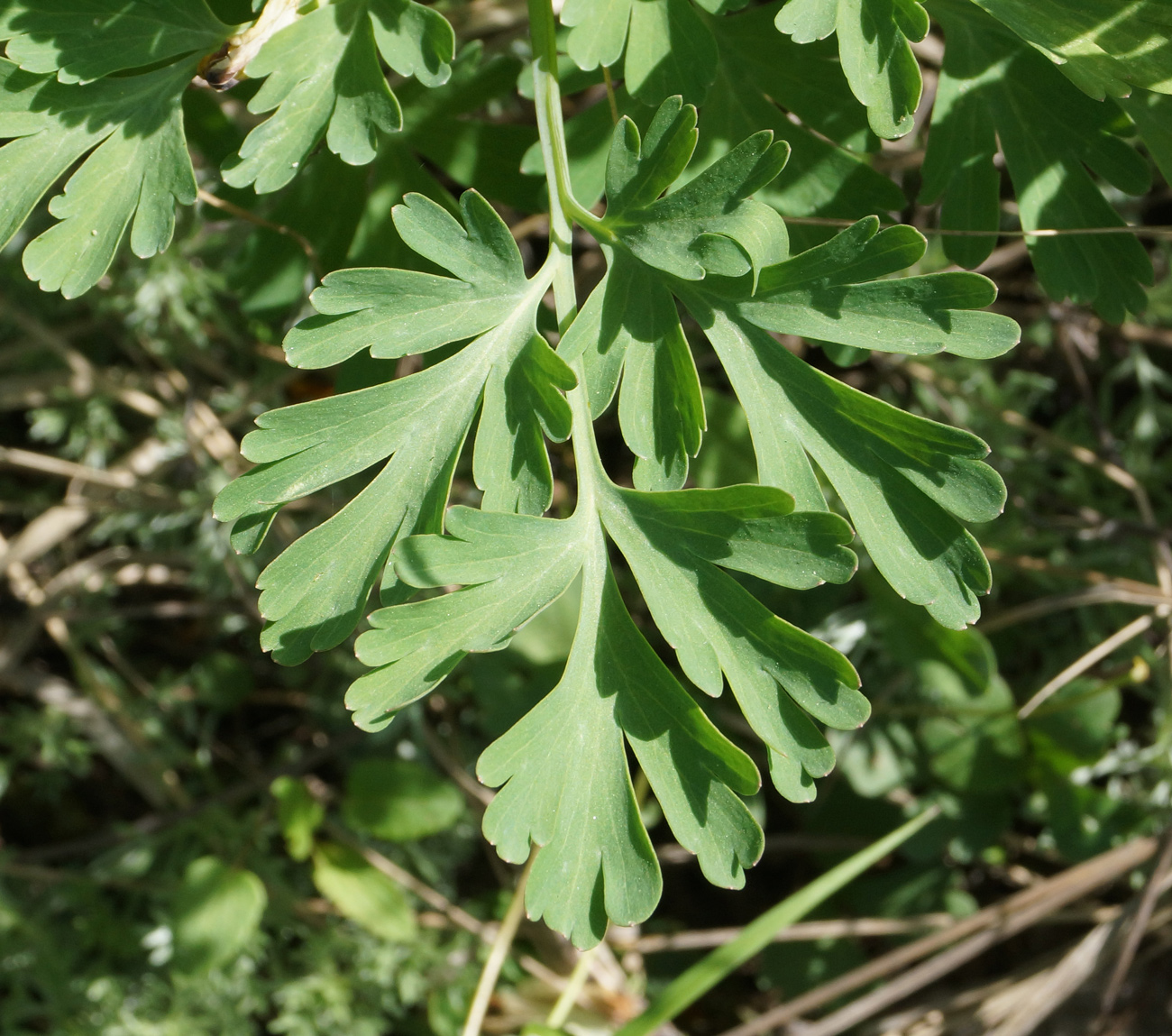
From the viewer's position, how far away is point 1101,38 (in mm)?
1131

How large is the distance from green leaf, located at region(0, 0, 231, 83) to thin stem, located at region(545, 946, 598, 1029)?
5.21 ft

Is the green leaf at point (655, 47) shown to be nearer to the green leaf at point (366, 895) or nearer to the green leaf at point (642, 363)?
the green leaf at point (642, 363)

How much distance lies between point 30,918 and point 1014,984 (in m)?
2.13

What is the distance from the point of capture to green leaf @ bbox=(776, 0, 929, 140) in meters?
1.08

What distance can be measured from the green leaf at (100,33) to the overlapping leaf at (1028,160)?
3.11 feet

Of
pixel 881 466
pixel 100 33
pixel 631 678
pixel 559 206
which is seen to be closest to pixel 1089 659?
pixel 881 466

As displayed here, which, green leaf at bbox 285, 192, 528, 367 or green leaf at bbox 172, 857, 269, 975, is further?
green leaf at bbox 172, 857, 269, 975

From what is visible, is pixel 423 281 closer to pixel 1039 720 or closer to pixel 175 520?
pixel 175 520

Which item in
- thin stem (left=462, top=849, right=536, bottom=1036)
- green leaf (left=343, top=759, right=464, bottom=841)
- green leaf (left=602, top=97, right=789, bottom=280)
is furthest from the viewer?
green leaf (left=343, top=759, right=464, bottom=841)

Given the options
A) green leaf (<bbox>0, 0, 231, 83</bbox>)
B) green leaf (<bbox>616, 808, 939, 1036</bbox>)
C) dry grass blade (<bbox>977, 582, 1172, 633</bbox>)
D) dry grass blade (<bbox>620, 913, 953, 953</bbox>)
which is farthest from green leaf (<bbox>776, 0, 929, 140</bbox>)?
dry grass blade (<bbox>620, 913, 953, 953</bbox>)

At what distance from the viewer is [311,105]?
1167 millimetres

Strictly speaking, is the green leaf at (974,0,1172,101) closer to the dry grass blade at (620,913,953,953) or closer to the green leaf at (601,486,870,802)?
the green leaf at (601,486,870,802)

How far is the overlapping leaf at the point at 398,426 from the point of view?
42.9 inches

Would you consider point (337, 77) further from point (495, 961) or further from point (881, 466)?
point (495, 961)
